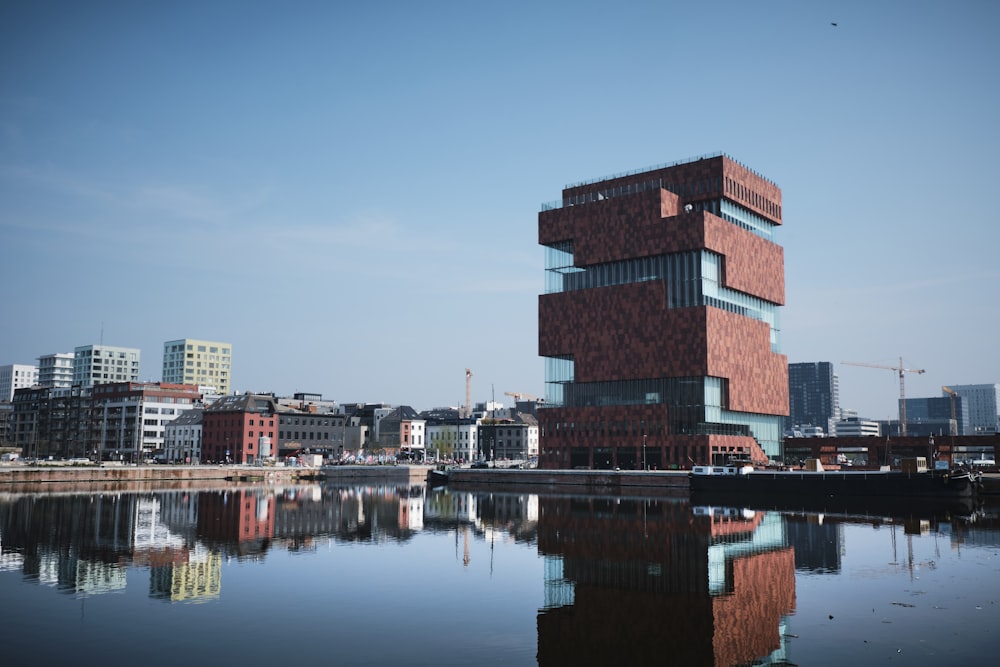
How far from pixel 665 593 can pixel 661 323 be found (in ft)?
429

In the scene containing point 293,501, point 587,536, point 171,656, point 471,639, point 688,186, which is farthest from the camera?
point 688,186

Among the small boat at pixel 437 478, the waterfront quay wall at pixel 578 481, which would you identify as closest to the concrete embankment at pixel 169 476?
the small boat at pixel 437 478

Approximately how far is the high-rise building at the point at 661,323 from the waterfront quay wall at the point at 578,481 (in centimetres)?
1617

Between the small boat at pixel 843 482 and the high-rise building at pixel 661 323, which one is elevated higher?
the high-rise building at pixel 661 323

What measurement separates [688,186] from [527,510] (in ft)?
344

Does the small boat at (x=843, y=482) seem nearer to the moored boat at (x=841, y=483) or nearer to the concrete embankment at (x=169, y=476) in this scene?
the moored boat at (x=841, y=483)

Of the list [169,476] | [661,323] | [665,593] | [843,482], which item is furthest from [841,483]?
[169,476]

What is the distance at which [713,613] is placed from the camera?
37469mm

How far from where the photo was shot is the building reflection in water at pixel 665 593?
3158cm

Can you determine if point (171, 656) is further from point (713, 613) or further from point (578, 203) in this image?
point (578, 203)

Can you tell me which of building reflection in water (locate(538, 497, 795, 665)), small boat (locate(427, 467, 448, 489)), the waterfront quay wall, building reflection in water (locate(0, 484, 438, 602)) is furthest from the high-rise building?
building reflection in water (locate(538, 497, 795, 665))

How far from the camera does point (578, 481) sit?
154 metres

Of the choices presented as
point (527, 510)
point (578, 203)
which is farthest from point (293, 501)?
point (578, 203)

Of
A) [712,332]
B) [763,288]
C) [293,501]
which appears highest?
[763,288]
